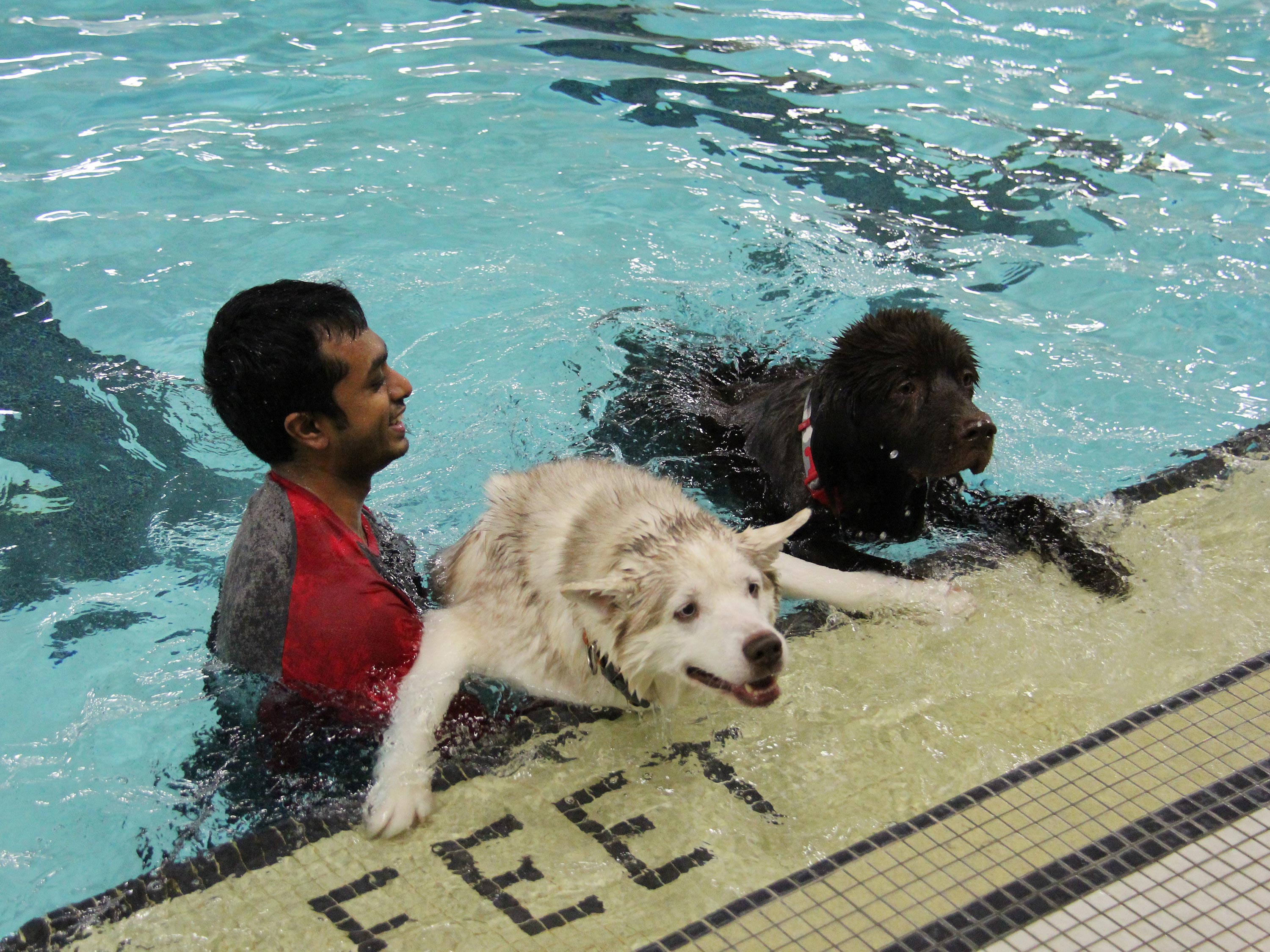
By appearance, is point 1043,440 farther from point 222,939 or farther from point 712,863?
point 222,939

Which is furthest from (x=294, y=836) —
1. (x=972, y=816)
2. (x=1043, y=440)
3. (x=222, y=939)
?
(x=1043, y=440)

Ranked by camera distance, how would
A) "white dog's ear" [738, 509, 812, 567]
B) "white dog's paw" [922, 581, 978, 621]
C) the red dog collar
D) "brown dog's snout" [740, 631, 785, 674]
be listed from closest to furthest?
1. "brown dog's snout" [740, 631, 785, 674]
2. "white dog's ear" [738, 509, 812, 567]
3. "white dog's paw" [922, 581, 978, 621]
4. the red dog collar

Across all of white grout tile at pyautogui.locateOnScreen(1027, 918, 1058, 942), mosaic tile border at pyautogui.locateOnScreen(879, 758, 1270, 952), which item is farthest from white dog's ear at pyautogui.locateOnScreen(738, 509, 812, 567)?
white grout tile at pyautogui.locateOnScreen(1027, 918, 1058, 942)

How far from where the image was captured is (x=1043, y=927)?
274 centimetres

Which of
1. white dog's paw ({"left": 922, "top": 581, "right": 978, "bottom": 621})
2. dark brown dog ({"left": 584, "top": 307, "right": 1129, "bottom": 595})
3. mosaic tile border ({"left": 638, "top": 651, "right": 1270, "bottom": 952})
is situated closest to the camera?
mosaic tile border ({"left": 638, "top": 651, "right": 1270, "bottom": 952})

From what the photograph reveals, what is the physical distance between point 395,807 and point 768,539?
1.38m

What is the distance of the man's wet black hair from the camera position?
3457 millimetres

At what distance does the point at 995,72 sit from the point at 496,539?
8794 mm

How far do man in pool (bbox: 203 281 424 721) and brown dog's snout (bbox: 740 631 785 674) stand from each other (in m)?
1.22

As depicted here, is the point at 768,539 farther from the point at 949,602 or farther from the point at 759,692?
the point at 949,602

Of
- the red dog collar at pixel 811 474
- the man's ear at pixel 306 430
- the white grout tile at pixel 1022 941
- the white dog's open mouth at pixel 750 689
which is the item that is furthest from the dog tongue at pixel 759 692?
the red dog collar at pixel 811 474

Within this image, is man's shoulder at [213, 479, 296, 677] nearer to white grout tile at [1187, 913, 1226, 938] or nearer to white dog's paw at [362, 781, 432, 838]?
white dog's paw at [362, 781, 432, 838]

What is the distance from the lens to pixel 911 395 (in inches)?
179

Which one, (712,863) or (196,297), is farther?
(196,297)
